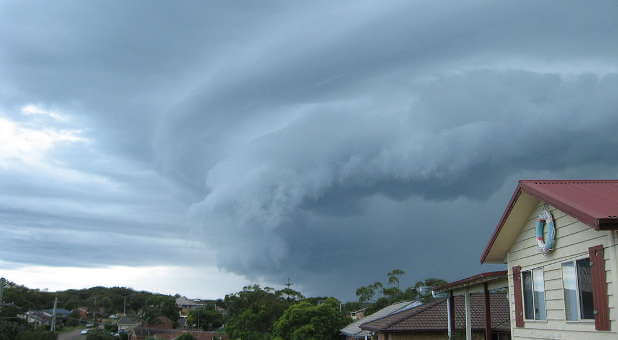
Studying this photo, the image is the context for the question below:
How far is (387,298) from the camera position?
77.6 metres

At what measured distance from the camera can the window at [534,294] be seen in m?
14.1

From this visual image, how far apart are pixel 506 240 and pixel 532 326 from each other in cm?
241

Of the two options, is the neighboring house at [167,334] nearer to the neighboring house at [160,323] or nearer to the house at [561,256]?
the neighboring house at [160,323]

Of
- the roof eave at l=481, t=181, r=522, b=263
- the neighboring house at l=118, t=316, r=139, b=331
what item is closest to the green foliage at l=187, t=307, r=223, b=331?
the neighboring house at l=118, t=316, r=139, b=331

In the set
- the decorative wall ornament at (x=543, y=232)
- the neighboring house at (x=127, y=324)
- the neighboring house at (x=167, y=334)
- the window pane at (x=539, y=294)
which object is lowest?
the neighboring house at (x=167, y=334)

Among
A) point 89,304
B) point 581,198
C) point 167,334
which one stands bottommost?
point 167,334

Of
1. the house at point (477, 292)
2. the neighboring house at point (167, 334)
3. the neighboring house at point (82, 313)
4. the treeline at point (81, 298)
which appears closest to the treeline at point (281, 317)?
the neighboring house at point (167, 334)

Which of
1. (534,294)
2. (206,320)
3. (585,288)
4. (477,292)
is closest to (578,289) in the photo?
(585,288)

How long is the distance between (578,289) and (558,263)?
94 cm

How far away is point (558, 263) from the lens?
43.3 ft

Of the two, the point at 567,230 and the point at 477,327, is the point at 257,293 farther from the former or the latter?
the point at 567,230

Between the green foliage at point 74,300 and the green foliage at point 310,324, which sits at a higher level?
the green foliage at point 74,300

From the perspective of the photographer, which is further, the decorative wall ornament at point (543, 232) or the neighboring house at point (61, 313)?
the neighboring house at point (61, 313)

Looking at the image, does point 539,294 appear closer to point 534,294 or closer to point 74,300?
point 534,294
